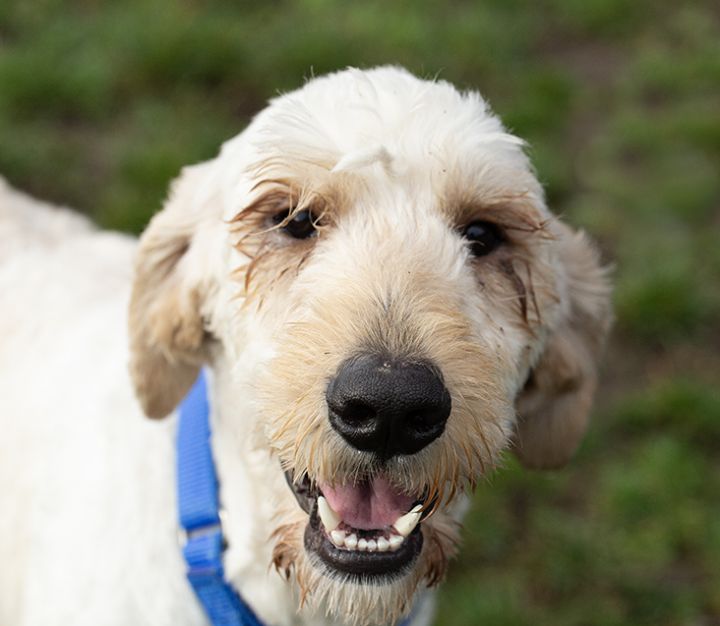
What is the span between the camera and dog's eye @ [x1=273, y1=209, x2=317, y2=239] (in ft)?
8.59

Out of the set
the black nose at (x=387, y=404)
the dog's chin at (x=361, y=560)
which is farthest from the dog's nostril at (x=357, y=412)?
the dog's chin at (x=361, y=560)

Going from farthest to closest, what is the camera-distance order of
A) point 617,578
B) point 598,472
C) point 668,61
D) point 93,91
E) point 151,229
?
1. point 668,61
2. point 93,91
3. point 598,472
4. point 617,578
5. point 151,229

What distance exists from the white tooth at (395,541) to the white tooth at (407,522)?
0.01m

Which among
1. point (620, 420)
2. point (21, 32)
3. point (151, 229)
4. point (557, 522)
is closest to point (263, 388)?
point (151, 229)

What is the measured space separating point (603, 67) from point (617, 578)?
11.9ft

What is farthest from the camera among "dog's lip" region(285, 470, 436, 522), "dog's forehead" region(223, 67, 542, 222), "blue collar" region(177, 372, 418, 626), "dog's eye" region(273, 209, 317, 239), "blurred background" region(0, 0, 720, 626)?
"blurred background" region(0, 0, 720, 626)

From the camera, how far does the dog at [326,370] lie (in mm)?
2240

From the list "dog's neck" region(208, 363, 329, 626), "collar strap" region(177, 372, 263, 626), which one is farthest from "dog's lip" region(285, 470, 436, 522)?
"collar strap" region(177, 372, 263, 626)

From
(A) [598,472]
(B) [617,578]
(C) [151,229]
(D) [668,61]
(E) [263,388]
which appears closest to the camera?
(E) [263,388]

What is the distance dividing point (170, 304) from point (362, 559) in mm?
912

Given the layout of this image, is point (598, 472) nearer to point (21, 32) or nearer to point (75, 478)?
point (75, 478)

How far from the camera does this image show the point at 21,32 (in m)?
6.45

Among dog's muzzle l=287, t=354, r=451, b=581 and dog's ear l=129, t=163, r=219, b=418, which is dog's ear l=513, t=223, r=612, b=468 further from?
dog's ear l=129, t=163, r=219, b=418

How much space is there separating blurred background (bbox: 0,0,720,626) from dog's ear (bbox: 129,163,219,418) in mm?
2021
